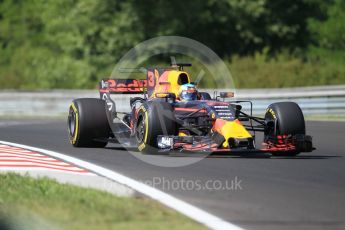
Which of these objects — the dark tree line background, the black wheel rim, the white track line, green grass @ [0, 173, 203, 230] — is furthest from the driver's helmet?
the dark tree line background

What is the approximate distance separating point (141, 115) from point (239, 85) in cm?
2189

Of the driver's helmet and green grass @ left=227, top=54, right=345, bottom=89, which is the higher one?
green grass @ left=227, top=54, right=345, bottom=89

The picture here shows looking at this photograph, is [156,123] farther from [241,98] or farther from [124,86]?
[241,98]

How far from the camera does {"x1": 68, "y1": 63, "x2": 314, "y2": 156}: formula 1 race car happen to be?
45.0ft

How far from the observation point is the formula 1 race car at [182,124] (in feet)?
45.0

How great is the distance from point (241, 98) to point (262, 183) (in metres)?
18.4

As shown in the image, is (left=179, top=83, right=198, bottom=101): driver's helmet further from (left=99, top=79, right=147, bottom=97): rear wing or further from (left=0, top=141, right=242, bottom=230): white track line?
(left=0, top=141, right=242, bottom=230): white track line

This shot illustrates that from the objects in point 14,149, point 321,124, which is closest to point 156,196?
point 14,149

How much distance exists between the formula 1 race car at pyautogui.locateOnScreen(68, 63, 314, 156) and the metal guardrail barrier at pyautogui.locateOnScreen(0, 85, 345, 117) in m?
11.1

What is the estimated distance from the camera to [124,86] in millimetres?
17172

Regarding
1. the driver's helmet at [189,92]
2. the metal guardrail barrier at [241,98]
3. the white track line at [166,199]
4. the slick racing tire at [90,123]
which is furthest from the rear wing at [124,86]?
the metal guardrail barrier at [241,98]

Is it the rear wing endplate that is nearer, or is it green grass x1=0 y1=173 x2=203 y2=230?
green grass x1=0 y1=173 x2=203 y2=230

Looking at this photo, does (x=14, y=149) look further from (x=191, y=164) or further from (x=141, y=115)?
(x=191, y=164)

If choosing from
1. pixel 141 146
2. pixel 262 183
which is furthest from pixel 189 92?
pixel 262 183
